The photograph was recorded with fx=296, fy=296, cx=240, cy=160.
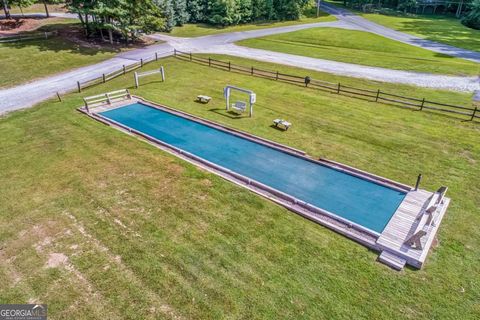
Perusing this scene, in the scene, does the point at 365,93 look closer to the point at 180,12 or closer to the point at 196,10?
the point at 180,12

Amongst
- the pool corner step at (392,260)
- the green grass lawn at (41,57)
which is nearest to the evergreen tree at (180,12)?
the green grass lawn at (41,57)

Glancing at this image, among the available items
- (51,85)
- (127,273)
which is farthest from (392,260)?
(51,85)

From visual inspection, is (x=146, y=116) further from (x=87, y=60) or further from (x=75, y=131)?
(x=87, y=60)

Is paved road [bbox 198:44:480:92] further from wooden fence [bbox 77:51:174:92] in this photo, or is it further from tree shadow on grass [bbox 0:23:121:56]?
tree shadow on grass [bbox 0:23:121:56]

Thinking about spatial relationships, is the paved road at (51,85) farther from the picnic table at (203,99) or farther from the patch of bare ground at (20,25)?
the patch of bare ground at (20,25)

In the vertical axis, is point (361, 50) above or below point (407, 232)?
above

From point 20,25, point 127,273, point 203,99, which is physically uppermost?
point 20,25

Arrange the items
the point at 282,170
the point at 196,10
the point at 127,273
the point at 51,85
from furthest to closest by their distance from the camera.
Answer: the point at 196,10 → the point at 51,85 → the point at 282,170 → the point at 127,273

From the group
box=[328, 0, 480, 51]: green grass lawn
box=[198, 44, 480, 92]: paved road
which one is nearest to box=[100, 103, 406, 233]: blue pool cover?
box=[198, 44, 480, 92]: paved road
